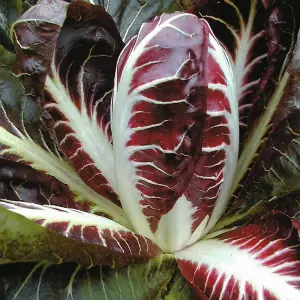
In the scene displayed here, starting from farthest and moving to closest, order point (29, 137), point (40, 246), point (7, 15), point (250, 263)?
point (7, 15)
point (29, 137)
point (250, 263)
point (40, 246)

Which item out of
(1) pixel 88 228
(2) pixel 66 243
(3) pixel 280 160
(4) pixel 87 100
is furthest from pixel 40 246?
(3) pixel 280 160

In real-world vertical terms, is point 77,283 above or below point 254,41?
below

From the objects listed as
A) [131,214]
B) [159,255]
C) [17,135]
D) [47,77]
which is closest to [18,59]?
[47,77]

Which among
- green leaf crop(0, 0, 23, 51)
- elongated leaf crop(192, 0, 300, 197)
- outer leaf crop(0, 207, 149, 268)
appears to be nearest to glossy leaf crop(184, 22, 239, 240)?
elongated leaf crop(192, 0, 300, 197)

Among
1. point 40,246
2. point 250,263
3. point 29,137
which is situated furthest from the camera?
point 29,137

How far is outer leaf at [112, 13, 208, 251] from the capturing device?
Answer: 3.43 feet

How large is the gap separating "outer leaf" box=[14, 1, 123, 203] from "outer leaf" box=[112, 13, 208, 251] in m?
0.17

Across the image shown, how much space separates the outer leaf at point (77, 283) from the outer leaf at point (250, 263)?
0.31 ft

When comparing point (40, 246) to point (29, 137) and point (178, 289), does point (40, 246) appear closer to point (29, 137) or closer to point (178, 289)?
point (178, 289)

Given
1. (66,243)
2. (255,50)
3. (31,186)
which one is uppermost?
(255,50)

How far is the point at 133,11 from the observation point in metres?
1.52

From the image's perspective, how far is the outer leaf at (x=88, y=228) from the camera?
44.5 inches

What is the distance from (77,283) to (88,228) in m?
0.11

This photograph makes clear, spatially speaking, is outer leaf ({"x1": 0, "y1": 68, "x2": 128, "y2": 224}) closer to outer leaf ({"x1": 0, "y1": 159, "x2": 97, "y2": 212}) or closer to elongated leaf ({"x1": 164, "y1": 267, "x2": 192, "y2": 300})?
outer leaf ({"x1": 0, "y1": 159, "x2": 97, "y2": 212})
